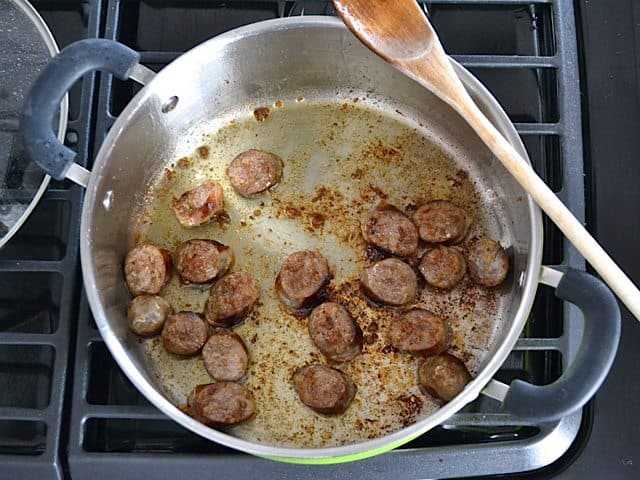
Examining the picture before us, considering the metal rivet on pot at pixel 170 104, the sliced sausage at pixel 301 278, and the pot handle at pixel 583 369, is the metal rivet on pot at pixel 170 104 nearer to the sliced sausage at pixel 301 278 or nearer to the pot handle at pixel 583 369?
the sliced sausage at pixel 301 278

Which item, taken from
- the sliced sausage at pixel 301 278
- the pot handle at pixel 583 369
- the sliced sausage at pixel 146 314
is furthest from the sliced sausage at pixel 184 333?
the pot handle at pixel 583 369

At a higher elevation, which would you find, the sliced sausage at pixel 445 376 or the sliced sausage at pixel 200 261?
the sliced sausage at pixel 200 261

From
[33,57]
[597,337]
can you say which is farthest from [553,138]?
[33,57]

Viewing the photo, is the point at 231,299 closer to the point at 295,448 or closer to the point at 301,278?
the point at 301,278

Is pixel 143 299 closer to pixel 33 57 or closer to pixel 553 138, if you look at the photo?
pixel 33 57

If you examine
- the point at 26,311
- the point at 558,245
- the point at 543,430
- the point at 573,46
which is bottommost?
the point at 543,430

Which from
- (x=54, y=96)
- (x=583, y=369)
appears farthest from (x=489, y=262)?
(x=54, y=96)
